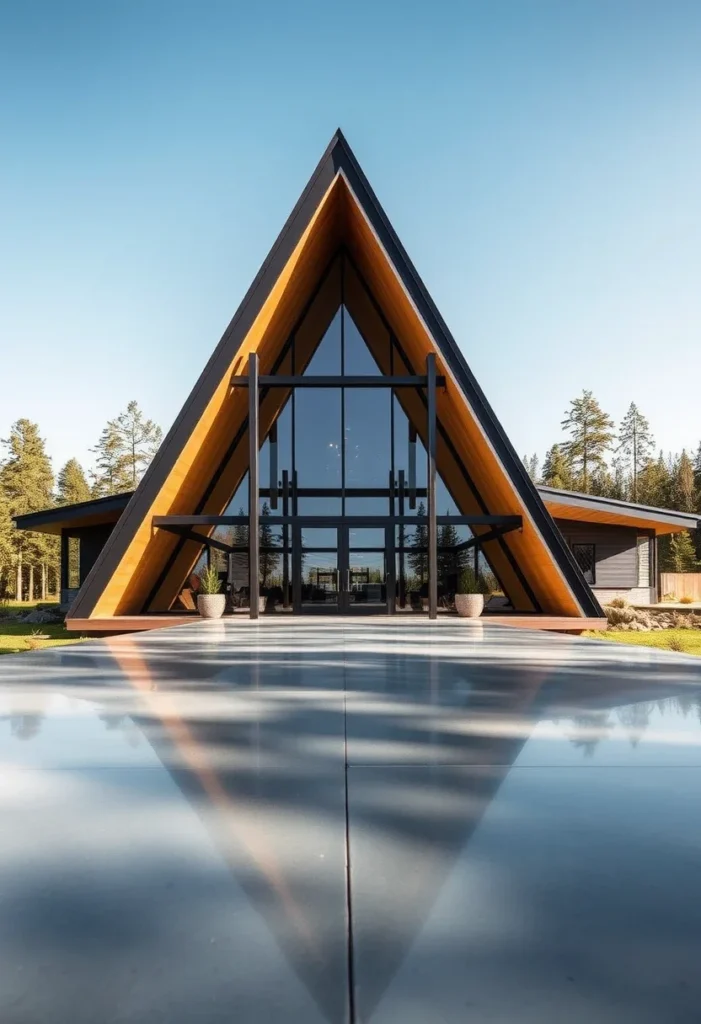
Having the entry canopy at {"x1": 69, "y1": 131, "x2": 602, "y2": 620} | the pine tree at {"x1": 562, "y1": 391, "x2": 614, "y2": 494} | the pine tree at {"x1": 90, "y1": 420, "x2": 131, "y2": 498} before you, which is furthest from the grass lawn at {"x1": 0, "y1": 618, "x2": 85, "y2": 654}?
the pine tree at {"x1": 562, "y1": 391, "x2": 614, "y2": 494}

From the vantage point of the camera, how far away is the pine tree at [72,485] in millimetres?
60375

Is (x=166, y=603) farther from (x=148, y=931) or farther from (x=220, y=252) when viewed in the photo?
(x=148, y=931)

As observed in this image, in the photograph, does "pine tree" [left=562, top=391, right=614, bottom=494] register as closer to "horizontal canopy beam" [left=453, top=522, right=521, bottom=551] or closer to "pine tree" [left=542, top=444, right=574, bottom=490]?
"pine tree" [left=542, top=444, right=574, bottom=490]

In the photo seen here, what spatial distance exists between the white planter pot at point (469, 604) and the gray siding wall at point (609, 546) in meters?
8.80

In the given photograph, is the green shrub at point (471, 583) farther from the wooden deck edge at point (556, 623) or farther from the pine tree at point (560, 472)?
the pine tree at point (560, 472)

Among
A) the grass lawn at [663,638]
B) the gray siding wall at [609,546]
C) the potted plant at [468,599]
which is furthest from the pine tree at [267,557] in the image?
the gray siding wall at [609,546]

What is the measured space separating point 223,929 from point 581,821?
124 cm

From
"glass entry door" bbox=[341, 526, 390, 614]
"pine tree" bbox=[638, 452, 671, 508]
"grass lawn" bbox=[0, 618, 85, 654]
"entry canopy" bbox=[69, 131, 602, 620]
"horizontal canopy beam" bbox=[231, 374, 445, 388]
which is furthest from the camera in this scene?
"pine tree" bbox=[638, 452, 671, 508]

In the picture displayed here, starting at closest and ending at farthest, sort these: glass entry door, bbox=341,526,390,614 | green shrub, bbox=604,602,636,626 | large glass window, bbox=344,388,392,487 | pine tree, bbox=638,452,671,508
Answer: glass entry door, bbox=341,526,390,614, large glass window, bbox=344,388,392,487, green shrub, bbox=604,602,636,626, pine tree, bbox=638,452,671,508

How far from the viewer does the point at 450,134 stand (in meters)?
17.5

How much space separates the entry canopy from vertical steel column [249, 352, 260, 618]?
51 centimetres

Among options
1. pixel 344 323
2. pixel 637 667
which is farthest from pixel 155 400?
pixel 637 667

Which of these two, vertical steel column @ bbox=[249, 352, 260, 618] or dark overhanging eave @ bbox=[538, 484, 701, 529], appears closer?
vertical steel column @ bbox=[249, 352, 260, 618]

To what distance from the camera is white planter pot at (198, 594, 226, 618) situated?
595 inches
